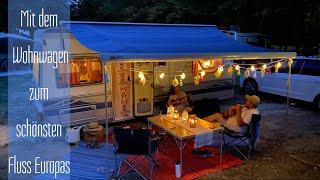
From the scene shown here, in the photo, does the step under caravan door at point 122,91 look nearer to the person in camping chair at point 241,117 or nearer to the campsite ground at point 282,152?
the campsite ground at point 282,152

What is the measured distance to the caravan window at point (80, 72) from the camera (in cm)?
709

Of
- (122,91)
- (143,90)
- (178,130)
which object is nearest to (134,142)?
(178,130)

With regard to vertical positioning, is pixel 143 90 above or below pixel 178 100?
above

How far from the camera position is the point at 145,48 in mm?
6004

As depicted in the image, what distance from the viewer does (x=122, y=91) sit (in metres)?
8.10

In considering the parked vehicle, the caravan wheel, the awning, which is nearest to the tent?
the awning

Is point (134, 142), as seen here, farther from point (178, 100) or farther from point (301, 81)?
point (301, 81)

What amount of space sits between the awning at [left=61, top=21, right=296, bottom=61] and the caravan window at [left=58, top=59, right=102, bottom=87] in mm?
786

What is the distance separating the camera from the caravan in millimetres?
6973

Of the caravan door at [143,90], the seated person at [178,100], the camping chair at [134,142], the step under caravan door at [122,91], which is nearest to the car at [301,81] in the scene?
→ the seated person at [178,100]

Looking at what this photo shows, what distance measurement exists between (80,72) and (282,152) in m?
5.05

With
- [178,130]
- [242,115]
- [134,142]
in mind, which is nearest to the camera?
[134,142]

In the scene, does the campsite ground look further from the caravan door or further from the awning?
the caravan door

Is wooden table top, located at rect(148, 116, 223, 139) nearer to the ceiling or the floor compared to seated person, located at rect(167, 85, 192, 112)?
nearer to the floor
